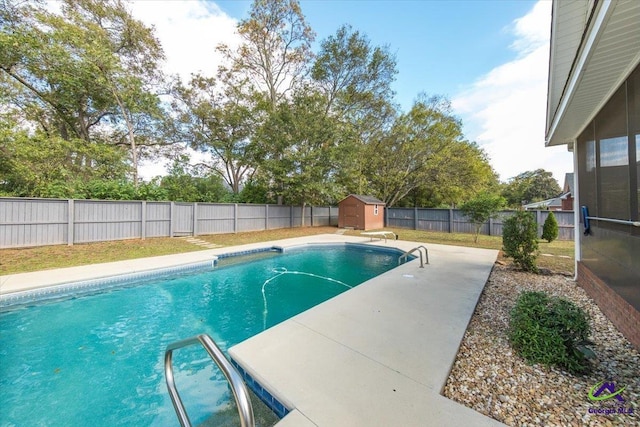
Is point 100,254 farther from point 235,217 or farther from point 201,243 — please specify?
point 235,217

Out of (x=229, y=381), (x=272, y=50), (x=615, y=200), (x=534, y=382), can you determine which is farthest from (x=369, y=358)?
(x=272, y=50)

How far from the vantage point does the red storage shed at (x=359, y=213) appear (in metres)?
15.6

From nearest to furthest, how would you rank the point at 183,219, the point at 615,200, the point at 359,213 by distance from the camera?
the point at 615,200
the point at 183,219
the point at 359,213

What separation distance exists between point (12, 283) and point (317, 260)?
289 inches

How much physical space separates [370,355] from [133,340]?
3.59m

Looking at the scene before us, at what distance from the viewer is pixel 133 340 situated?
361 centimetres

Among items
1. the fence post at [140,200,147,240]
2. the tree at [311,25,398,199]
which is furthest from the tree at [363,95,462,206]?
the fence post at [140,200,147,240]

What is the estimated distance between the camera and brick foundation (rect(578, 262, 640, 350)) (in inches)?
104

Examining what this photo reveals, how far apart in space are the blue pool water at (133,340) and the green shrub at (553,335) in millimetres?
3130

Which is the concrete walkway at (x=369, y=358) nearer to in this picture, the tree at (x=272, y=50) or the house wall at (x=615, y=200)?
the house wall at (x=615, y=200)

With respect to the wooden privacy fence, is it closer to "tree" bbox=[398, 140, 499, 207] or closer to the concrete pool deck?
"tree" bbox=[398, 140, 499, 207]

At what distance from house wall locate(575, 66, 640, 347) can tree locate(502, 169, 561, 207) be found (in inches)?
1579

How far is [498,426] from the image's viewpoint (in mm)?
1618

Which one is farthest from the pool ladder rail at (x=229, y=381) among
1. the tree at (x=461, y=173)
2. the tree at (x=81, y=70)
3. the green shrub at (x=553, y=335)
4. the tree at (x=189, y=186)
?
the tree at (x=461, y=173)
